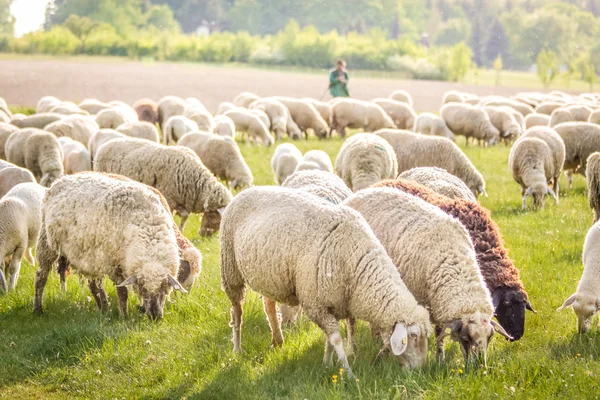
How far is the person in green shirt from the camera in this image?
2660 cm

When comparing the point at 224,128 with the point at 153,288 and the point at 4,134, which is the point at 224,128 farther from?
the point at 153,288

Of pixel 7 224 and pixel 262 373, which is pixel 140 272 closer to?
pixel 262 373

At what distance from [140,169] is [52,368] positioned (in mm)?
4611

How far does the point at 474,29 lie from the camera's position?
3401 inches

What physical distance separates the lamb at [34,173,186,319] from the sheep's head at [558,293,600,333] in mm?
3336

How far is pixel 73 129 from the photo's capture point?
14.7m

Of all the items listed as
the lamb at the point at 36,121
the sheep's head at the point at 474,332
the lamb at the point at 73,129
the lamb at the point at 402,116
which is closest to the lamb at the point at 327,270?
the sheep's head at the point at 474,332

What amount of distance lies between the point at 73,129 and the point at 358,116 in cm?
992

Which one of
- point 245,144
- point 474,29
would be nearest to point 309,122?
point 245,144

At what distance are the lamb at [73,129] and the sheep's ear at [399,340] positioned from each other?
10.9 meters

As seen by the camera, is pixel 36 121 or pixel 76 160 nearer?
pixel 76 160

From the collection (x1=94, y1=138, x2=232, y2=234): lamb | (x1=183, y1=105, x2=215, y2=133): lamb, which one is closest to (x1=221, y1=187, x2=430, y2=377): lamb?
(x1=94, y1=138, x2=232, y2=234): lamb

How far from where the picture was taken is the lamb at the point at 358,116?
22078 mm

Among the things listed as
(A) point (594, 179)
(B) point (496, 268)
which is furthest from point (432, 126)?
(B) point (496, 268)
